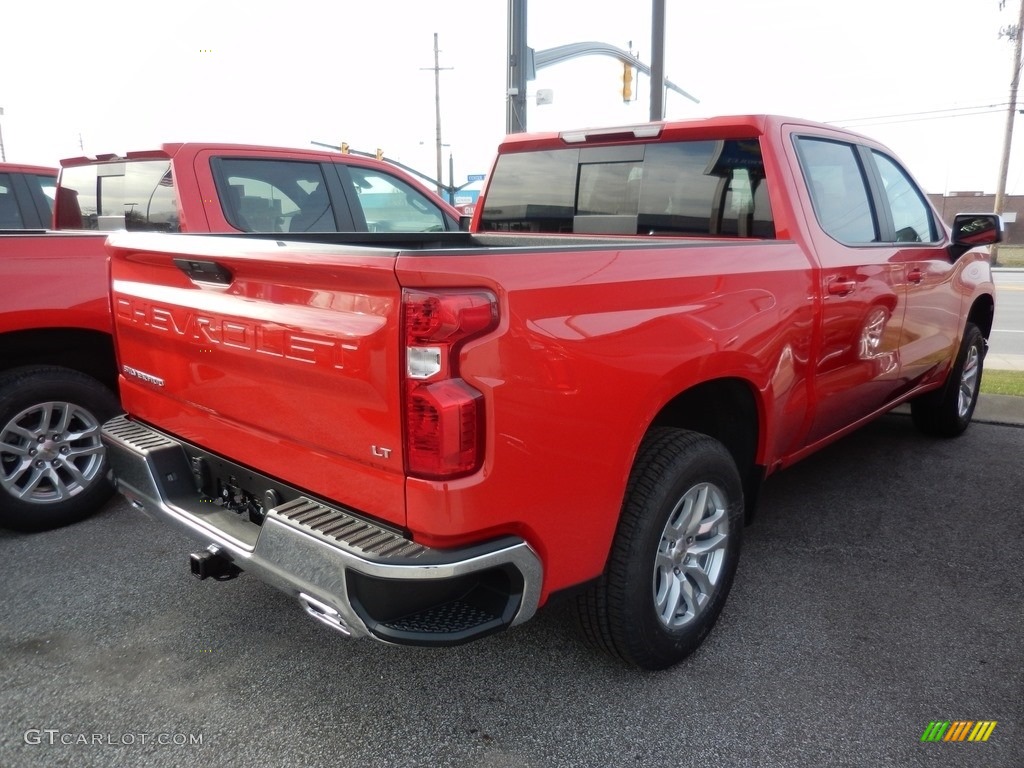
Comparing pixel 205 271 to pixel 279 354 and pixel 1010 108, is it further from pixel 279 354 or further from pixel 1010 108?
pixel 1010 108

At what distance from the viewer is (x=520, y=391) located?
199cm

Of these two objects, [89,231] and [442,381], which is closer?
[442,381]

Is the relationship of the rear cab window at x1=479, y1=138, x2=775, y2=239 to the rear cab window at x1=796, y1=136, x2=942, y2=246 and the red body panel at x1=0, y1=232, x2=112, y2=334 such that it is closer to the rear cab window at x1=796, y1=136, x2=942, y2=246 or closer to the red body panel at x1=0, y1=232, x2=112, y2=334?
the rear cab window at x1=796, y1=136, x2=942, y2=246

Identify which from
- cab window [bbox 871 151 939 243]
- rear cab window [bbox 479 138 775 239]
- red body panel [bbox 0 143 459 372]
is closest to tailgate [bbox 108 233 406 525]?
red body panel [bbox 0 143 459 372]

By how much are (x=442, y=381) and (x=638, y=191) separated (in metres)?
2.25

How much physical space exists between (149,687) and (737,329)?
2338 millimetres

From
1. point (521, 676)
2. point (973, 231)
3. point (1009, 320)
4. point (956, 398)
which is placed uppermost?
point (973, 231)

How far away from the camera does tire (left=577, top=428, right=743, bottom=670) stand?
2.47 metres

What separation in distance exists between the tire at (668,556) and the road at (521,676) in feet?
0.64

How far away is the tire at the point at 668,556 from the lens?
8.10 feet

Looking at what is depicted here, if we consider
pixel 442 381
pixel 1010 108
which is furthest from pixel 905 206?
pixel 1010 108

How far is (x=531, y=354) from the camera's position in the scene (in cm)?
201

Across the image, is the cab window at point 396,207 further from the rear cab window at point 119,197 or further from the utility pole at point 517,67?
the utility pole at point 517,67

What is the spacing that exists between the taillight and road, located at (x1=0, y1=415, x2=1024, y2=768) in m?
1.05
